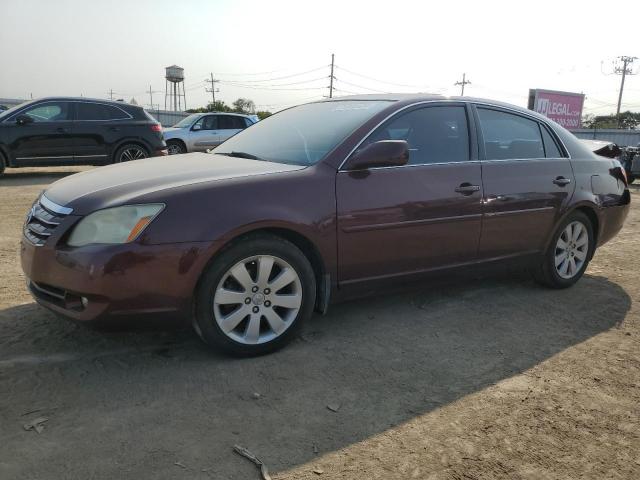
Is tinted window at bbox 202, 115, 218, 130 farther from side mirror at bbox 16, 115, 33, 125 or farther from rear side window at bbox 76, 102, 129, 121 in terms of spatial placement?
side mirror at bbox 16, 115, 33, 125

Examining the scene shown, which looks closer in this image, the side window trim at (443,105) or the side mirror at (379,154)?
the side mirror at (379,154)

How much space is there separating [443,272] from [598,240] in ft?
6.41

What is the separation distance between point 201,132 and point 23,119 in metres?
6.10

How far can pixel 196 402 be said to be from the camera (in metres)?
2.76

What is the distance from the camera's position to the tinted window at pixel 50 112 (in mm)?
10875

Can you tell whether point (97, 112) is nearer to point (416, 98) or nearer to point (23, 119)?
point (23, 119)

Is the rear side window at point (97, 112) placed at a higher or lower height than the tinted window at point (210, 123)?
higher

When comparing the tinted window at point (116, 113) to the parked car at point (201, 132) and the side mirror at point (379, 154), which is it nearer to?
the parked car at point (201, 132)

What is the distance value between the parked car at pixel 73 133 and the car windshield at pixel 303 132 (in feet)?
25.6

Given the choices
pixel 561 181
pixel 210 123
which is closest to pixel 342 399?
pixel 561 181

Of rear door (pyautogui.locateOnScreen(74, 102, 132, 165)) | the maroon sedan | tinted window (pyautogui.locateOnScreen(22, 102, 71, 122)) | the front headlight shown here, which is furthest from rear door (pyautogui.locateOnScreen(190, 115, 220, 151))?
the front headlight

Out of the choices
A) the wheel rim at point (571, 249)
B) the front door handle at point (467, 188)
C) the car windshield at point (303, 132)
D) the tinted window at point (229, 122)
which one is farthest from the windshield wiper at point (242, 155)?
the tinted window at point (229, 122)

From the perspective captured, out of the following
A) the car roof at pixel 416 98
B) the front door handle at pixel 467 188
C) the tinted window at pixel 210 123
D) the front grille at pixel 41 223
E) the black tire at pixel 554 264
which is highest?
the car roof at pixel 416 98

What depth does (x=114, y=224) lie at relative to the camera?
115 inches
